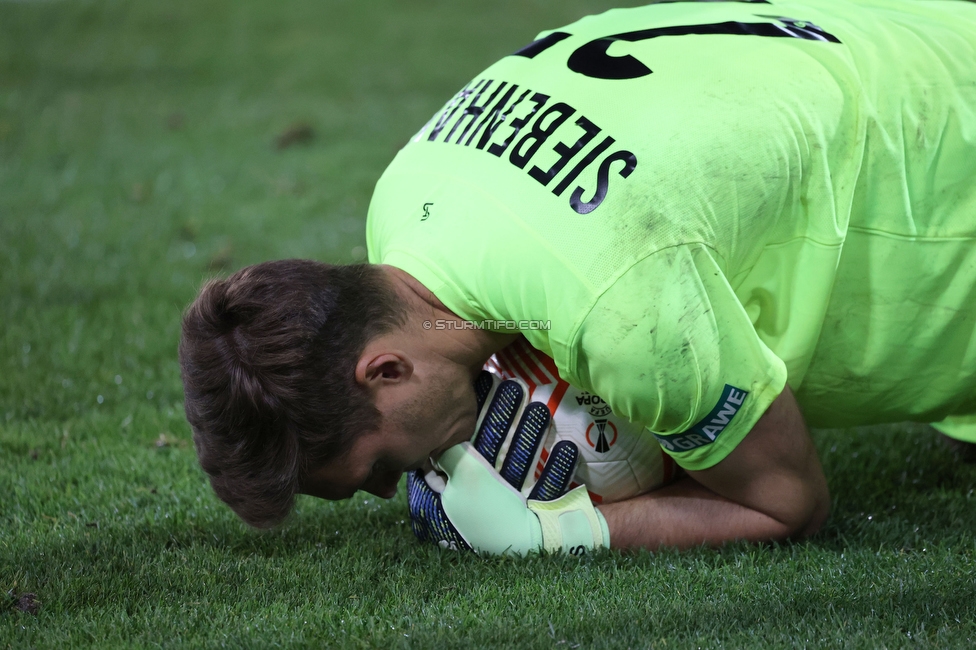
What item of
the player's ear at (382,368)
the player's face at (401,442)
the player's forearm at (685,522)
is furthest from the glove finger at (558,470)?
the player's ear at (382,368)

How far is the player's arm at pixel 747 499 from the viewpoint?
7.28ft

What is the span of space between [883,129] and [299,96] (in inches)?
276

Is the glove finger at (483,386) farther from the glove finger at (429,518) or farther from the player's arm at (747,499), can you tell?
the player's arm at (747,499)

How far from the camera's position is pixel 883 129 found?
2.26 metres

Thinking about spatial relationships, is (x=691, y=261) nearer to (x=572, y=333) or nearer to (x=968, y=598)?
(x=572, y=333)

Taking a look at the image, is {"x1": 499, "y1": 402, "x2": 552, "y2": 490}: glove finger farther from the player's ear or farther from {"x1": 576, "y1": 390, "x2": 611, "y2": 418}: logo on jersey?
the player's ear

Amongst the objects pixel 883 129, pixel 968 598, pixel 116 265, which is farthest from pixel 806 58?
pixel 116 265

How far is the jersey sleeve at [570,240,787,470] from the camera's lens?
2014 millimetres

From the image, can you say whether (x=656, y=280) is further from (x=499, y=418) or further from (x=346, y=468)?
(x=346, y=468)

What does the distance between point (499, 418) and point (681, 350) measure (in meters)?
0.66

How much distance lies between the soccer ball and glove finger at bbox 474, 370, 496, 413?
0.02 metres

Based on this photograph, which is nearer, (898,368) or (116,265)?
(898,368)

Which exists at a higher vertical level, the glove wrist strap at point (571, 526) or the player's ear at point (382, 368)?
the player's ear at point (382, 368)

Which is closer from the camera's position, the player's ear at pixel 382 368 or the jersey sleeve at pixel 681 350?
the jersey sleeve at pixel 681 350
